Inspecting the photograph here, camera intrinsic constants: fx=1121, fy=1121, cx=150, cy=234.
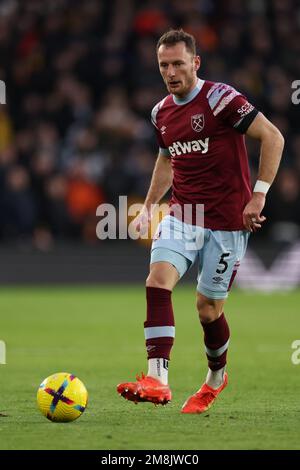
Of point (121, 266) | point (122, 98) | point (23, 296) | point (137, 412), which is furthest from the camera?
point (122, 98)

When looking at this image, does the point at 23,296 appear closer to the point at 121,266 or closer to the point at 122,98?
the point at 121,266

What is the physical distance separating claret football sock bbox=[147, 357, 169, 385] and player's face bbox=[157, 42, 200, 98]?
165cm

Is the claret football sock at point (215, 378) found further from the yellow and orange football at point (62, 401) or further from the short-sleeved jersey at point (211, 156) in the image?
the yellow and orange football at point (62, 401)

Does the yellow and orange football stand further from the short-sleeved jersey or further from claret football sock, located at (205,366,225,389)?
the short-sleeved jersey

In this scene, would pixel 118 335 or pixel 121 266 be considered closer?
pixel 118 335

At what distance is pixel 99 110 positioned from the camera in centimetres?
1886

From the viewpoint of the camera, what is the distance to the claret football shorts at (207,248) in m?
6.80

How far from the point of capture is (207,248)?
6906 millimetres

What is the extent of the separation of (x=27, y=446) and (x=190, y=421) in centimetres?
122

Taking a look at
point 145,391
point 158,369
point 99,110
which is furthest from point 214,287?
point 99,110

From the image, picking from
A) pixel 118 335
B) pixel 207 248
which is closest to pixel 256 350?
pixel 118 335

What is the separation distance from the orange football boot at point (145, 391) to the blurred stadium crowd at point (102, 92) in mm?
10735

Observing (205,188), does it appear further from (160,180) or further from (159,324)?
(159,324)

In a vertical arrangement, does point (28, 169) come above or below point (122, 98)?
below
